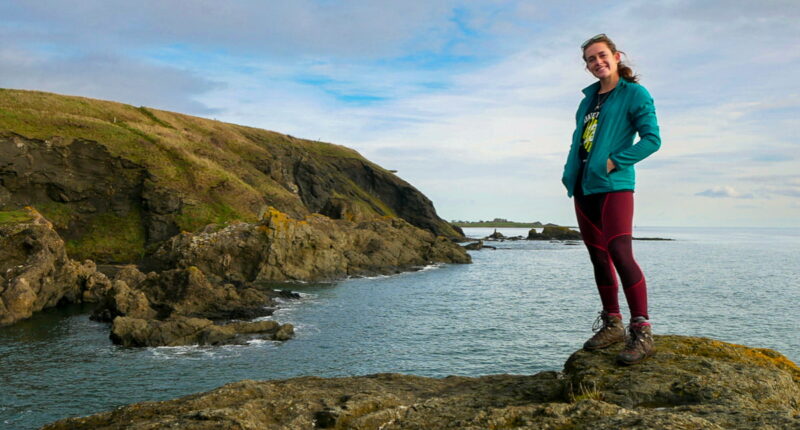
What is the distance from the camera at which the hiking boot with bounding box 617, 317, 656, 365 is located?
218 inches

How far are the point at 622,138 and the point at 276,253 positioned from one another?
2080 inches

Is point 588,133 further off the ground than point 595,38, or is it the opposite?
point 595,38

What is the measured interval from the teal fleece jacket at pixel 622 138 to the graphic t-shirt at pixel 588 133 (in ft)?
0.36

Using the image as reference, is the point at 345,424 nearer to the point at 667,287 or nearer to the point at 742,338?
the point at 742,338

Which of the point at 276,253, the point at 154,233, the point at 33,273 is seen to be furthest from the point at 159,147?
the point at 33,273

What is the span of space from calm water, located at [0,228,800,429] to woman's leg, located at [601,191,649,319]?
19065 millimetres

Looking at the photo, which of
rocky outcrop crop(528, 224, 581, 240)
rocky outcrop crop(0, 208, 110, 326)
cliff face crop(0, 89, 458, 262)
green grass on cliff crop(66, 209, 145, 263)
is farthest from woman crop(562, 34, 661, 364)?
rocky outcrop crop(528, 224, 581, 240)

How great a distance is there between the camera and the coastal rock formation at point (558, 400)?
159 inches

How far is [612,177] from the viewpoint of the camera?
229 inches

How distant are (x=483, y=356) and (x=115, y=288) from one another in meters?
23.6

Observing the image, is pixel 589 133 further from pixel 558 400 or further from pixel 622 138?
pixel 558 400

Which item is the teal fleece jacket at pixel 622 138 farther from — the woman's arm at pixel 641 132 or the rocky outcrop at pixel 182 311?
the rocky outcrop at pixel 182 311

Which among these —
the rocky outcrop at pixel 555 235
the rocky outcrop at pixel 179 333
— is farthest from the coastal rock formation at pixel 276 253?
the rocky outcrop at pixel 555 235

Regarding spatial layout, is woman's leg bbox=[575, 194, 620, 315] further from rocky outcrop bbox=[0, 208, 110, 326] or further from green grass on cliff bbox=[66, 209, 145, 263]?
green grass on cliff bbox=[66, 209, 145, 263]
